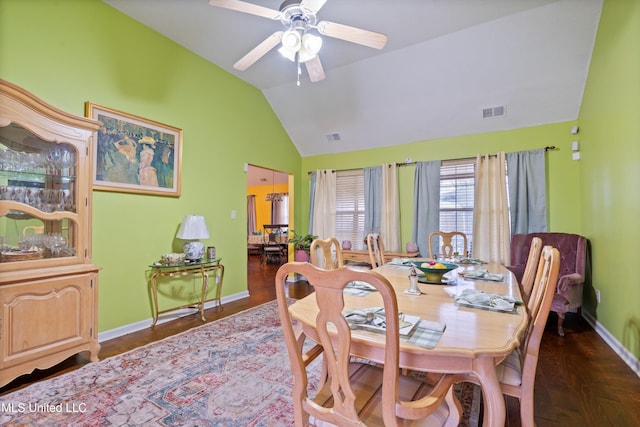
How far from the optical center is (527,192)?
3.84 metres

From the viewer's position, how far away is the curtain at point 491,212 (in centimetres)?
393

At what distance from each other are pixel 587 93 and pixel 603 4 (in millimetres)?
924

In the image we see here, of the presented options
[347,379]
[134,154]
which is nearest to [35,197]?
[134,154]

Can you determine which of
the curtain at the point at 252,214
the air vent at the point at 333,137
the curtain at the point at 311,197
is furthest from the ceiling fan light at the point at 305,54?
the curtain at the point at 252,214

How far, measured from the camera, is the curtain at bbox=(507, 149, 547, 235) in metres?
3.76

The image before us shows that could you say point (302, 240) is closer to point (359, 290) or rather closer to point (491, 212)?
point (491, 212)

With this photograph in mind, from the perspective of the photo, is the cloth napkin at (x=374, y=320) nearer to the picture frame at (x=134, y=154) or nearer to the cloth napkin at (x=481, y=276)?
the cloth napkin at (x=481, y=276)

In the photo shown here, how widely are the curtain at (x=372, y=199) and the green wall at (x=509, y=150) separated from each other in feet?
0.72

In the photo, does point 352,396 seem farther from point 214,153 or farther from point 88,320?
point 214,153

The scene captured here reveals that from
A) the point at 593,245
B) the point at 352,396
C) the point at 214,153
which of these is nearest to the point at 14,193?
the point at 214,153

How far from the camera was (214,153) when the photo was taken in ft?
12.9

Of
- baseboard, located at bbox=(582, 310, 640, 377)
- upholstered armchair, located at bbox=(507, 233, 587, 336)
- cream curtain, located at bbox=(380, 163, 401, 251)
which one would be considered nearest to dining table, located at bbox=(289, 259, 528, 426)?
baseboard, located at bbox=(582, 310, 640, 377)

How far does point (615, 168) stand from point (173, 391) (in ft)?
13.3

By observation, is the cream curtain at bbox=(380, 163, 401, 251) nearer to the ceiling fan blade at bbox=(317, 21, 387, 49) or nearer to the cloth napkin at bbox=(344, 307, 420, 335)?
the ceiling fan blade at bbox=(317, 21, 387, 49)
